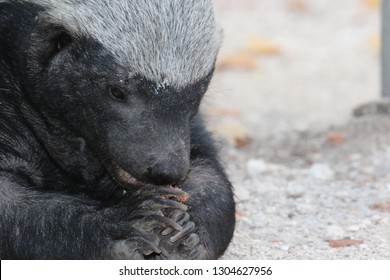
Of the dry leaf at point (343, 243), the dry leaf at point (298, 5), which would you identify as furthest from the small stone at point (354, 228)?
the dry leaf at point (298, 5)

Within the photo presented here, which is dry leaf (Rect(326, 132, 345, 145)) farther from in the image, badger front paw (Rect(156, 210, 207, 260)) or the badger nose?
the badger nose

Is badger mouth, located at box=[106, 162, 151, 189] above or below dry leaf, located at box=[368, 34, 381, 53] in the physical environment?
above

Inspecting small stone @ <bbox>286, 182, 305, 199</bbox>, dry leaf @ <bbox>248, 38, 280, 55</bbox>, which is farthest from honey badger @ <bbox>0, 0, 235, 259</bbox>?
dry leaf @ <bbox>248, 38, 280, 55</bbox>

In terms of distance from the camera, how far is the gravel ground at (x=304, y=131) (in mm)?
7262

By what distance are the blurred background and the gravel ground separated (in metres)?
0.02

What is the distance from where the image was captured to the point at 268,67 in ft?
42.4

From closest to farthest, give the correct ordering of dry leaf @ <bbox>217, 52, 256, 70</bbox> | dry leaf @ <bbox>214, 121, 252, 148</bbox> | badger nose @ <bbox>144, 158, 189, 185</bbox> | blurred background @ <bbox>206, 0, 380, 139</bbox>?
1. badger nose @ <bbox>144, 158, 189, 185</bbox>
2. dry leaf @ <bbox>214, 121, 252, 148</bbox>
3. blurred background @ <bbox>206, 0, 380, 139</bbox>
4. dry leaf @ <bbox>217, 52, 256, 70</bbox>

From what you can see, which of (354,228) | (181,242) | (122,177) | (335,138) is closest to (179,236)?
(181,242)

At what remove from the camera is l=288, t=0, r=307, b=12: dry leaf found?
15164 mm

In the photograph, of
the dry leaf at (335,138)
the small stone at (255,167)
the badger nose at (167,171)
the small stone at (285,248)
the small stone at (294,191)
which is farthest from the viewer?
the dry leaf at (335,138)

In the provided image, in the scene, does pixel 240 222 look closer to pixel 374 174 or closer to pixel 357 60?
pixel 374 174

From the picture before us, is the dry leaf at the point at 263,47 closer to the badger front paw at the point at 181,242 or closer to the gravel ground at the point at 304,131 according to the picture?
the gravel ground at the point at 304,131

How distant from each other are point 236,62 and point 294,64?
2.56 ft
